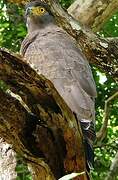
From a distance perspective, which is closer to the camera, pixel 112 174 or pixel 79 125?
pixel 79 125

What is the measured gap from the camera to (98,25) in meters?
5.21

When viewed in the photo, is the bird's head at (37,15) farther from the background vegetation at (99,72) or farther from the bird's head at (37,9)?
the background vegetation at (99,72)

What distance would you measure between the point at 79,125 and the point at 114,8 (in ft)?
7.95

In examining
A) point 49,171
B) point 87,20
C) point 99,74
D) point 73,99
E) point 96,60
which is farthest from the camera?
point 99,74

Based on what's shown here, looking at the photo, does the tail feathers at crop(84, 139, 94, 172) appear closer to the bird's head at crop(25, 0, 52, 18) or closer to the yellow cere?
the bird's head at crop(25, 0, 52, 18)

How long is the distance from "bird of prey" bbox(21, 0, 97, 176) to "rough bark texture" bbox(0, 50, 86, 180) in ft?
0.47

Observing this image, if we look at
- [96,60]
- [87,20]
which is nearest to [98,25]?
[87,20]

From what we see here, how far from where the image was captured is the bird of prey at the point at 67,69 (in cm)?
321

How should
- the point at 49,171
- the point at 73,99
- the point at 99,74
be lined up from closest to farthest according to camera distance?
the point at 49,171 < the point at 73,99 < the point at 99,74

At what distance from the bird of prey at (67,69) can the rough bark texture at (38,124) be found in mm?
142

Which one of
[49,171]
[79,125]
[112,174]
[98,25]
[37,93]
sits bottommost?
[112,174]

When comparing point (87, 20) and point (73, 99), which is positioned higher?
point (87, 20)

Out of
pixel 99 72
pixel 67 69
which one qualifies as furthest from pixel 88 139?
pixel 99 72

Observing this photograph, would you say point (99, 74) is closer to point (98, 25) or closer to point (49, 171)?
point (98, 25)
